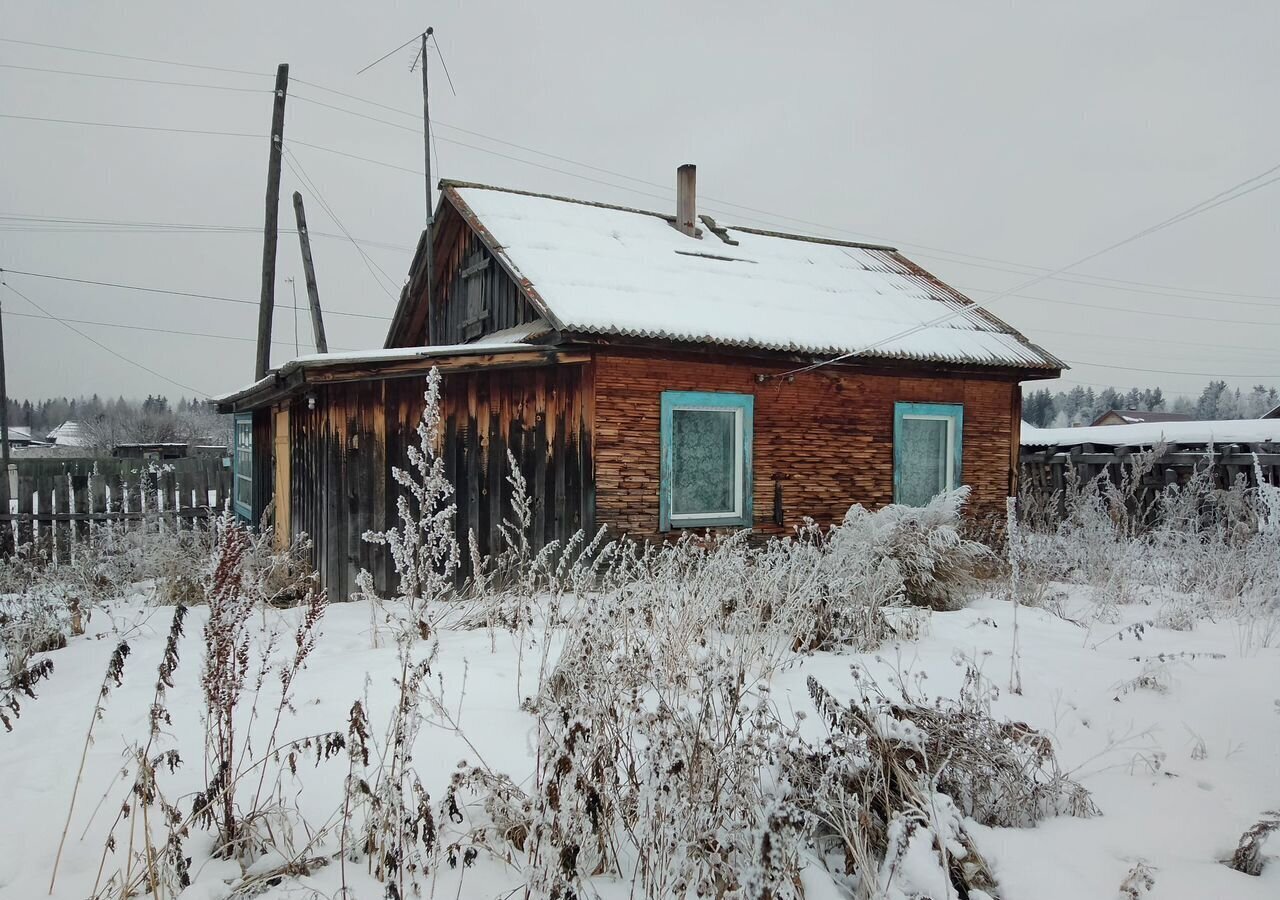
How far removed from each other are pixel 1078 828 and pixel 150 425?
65323mm

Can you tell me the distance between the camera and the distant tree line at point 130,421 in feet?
172

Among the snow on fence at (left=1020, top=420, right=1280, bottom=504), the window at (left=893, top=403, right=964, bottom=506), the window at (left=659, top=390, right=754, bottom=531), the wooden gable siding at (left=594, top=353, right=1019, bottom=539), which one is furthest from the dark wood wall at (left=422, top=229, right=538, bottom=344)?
the snow on fence at (left=1020, top=420, right=1280, bottom=504)

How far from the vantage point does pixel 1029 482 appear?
12930mm

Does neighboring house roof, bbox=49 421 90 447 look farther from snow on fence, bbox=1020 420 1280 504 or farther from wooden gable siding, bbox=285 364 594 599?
snow on fence, bbox=1020 420 1280 504

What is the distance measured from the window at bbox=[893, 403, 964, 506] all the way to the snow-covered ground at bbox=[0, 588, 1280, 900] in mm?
4092

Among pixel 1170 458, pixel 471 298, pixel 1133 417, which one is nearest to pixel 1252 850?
pixel 471 298

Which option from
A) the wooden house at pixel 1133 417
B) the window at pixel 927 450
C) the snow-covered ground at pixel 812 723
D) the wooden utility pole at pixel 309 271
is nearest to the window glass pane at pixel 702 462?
the window at pixel 927 450

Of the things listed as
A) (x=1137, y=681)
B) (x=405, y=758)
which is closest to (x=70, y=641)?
(x=405, y=758)

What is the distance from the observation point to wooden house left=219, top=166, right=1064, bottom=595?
7316 millimetres

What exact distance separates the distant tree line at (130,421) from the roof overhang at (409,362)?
301 inches

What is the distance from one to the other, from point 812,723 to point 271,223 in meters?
13.8

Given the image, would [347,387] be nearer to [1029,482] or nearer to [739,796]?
[739,796]

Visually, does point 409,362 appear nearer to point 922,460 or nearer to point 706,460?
point 706,460

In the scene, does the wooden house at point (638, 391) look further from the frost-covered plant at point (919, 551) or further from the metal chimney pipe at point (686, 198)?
the frost-covered plant at point (919, 551)
